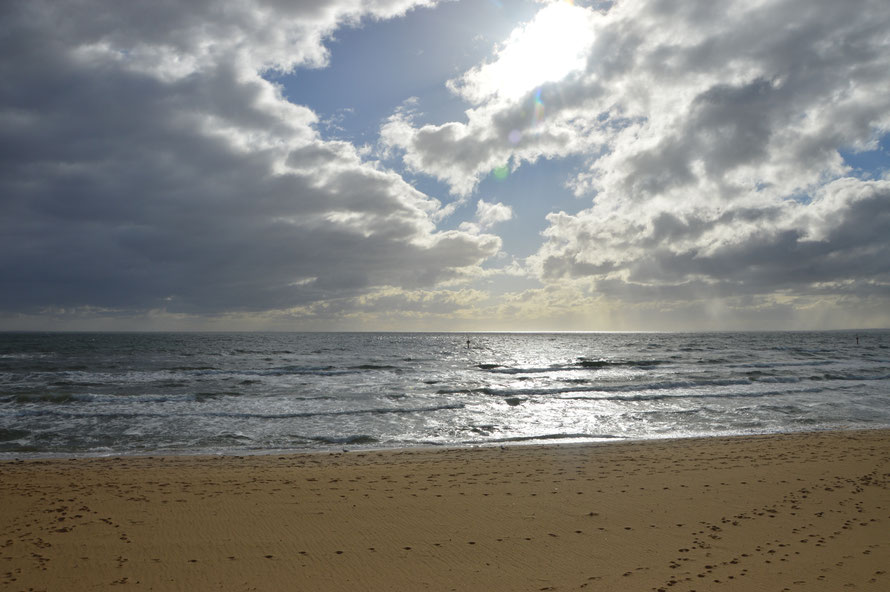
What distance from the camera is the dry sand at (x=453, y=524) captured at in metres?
5.75

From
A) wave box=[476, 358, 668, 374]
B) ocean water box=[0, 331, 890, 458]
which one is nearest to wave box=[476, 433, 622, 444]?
ocean water box=[0, 331, 890, 458]

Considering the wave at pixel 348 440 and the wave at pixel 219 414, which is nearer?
the wave at pixel 348 440

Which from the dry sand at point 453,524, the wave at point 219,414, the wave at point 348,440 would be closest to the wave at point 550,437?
the wave at point 348,440

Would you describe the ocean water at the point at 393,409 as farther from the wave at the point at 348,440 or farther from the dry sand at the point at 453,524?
the dry sand at the point at 453,524

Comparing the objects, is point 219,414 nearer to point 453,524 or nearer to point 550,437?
point 550,437

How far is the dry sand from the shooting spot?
5754mm

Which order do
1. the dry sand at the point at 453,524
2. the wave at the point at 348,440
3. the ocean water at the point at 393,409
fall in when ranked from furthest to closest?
1. the ocean water at the point at 393,409
2. the wave at the point at 348,440
3. the dry sand at the point at 453,524

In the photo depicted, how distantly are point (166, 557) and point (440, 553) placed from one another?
11.8 feet

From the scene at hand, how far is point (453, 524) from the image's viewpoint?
7598 mm

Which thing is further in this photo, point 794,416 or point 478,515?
point 794,416

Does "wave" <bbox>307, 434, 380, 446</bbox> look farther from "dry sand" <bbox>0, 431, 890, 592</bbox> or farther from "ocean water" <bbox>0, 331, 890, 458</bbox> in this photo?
"dry sand" <bbox>0, 431, 890, 592</bbox>

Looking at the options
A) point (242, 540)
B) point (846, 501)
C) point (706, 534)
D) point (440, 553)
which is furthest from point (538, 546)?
point (846, 501)

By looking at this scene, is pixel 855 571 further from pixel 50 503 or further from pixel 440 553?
pixel 50 503

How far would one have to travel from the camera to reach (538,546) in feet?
21.8
